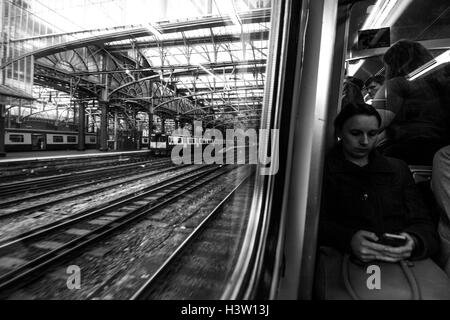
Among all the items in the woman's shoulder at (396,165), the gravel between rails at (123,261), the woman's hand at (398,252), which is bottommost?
the gravel between rails at (123,261)

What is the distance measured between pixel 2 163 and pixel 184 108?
72.1 feet

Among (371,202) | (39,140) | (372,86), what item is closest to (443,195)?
(371,202)

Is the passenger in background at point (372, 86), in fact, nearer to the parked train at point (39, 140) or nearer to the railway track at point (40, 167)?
the railway track at point (40, 167)

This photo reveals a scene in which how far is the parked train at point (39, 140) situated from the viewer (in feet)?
49.8

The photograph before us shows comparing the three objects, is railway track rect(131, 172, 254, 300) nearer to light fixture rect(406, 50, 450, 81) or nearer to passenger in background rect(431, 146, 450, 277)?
passenger in background rect(431, 146, 450, 277)

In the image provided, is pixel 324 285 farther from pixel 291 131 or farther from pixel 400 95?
pixel 400 95

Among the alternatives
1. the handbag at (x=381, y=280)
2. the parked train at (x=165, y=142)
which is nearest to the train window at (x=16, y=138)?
the parked train at (x=165, y=142)

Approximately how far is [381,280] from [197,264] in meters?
2.95

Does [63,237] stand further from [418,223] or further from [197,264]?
[418,223]

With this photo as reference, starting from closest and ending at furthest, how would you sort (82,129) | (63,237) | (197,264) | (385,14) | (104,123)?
(385,14)
(197,264)
(63,237)
(104,123)
(82,129)

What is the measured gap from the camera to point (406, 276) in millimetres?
1234

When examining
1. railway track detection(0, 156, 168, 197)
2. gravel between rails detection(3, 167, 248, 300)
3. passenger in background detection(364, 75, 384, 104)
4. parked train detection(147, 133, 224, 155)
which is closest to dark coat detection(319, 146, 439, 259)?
gravel between rails detection(3, 167, 248, 300)

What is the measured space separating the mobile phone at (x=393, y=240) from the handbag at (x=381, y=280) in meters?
0.09

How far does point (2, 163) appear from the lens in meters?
10.9
